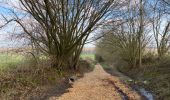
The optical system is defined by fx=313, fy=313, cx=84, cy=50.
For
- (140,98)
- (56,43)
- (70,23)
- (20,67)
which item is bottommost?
(140,98)

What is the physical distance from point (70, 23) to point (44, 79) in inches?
395

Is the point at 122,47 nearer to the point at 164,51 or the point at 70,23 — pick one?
the point at 164,51

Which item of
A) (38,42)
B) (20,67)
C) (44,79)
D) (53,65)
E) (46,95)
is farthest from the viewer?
(38,42)

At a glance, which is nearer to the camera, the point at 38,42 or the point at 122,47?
the point at 38,42

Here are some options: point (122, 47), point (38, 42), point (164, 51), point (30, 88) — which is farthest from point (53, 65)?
point (122, 47)

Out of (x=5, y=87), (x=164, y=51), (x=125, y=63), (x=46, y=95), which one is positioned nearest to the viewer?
(x=5, y=87)

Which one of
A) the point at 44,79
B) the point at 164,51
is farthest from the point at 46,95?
the point at 164,51

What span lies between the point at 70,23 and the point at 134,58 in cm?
1821

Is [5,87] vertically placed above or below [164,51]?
below

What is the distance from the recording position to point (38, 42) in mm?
26578

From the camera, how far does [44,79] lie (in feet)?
62.9

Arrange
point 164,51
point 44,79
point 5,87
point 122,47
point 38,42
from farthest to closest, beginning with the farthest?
1. point 122,47
2. point 164,51
3. point 38,42
4. point 44,79
5. point 5,87

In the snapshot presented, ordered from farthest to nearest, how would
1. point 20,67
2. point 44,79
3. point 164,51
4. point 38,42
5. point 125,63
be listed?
1. point 125,63
2. point 164,51
3. point 38,42
4. point 44,79
5. point 20,67

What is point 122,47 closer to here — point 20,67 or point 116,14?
point 116,14
